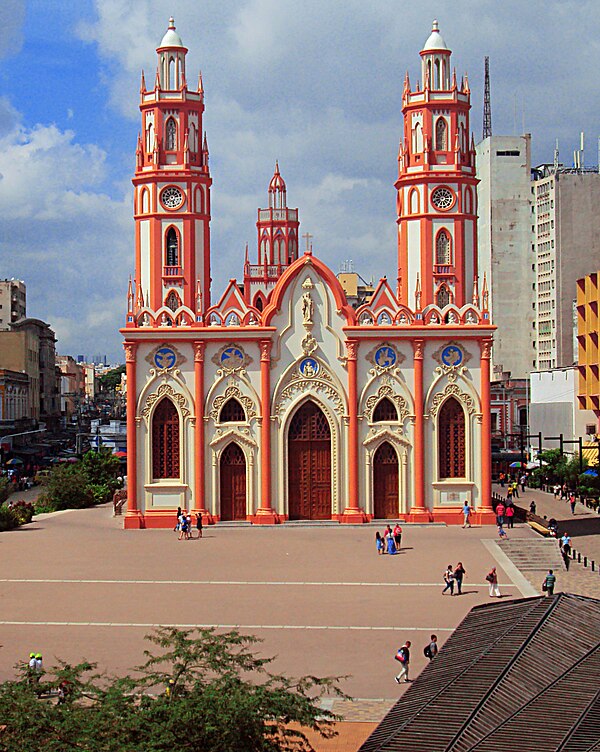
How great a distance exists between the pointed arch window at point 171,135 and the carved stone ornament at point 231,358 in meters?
9.01

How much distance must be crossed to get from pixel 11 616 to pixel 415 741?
19.2 metres

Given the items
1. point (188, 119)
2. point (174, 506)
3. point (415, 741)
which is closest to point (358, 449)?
point (174, 506)

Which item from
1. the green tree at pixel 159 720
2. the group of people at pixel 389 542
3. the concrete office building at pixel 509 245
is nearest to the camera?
the green tree at pixel 159 720

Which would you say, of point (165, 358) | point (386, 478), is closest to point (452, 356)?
A: point (386, 478)

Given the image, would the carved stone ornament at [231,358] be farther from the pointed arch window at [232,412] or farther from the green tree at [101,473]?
the green tree at [101,473]

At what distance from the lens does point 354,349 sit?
48.7m

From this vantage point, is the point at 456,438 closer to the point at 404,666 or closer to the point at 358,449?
the point at 358,449

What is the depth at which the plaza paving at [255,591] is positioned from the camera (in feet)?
92.5

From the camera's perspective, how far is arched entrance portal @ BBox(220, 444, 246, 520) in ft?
161

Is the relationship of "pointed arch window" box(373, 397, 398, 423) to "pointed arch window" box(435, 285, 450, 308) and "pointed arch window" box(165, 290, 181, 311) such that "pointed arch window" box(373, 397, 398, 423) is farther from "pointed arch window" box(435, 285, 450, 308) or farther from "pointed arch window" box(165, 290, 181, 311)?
"pointed arch window" box(165, 290, 181, 311)

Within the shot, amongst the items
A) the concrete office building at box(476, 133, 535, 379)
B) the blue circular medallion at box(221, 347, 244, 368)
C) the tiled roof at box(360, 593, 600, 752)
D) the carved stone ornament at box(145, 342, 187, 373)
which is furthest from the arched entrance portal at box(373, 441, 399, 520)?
the concrete office building at box(476, 133, 535, 379)

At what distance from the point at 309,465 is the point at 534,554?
10882 mm

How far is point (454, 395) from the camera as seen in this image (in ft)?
160

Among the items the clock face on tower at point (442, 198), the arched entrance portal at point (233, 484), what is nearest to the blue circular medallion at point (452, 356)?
the clock face on tower at point (442, 198)
